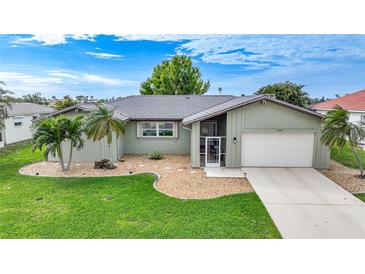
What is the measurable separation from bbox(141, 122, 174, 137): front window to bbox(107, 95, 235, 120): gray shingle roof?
590 mm

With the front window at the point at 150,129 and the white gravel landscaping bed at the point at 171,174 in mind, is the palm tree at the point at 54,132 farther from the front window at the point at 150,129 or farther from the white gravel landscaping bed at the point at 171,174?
the front window at the point at 150,129

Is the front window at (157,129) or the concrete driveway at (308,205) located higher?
the front window at (157,129)

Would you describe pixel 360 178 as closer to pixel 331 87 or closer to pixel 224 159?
pixel 224 159

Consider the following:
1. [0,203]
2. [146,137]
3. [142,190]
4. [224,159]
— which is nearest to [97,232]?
[142,190]

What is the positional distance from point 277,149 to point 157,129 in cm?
755

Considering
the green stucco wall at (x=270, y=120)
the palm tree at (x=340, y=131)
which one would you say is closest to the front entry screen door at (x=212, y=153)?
the green stucco wall at (x=270, y=120)

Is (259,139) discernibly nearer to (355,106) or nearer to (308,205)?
(308,205)

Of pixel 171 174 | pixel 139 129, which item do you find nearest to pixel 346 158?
pixel 171 174

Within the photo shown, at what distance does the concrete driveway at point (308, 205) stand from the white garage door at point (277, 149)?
0.94m

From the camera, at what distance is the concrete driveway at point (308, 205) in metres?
5.91

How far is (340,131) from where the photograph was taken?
9844mm

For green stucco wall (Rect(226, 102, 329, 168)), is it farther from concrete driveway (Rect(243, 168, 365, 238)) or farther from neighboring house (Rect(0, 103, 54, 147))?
neighboring house (Rect(0, 103, 54, 147))

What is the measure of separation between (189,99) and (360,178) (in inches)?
484
